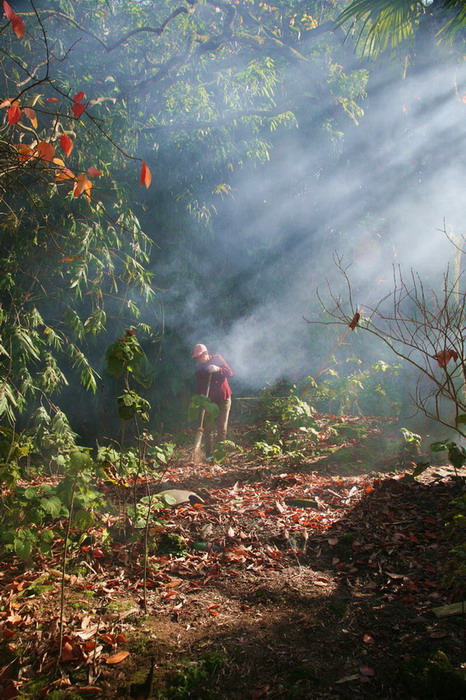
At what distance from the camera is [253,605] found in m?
2.75

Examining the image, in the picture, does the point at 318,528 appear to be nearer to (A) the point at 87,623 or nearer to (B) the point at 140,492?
(B) the point at 140,492

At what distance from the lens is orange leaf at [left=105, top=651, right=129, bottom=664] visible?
2180 millimetres

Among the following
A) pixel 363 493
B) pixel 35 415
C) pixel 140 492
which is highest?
pixel 35 415

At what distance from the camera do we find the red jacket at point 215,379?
664 centimetres

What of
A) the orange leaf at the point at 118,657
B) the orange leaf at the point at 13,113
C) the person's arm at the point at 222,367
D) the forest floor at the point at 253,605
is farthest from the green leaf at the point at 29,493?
the person's arm at the point at 222,367

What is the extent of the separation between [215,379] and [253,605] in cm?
415

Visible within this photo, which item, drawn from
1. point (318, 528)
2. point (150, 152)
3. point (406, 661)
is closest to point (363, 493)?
point (318, 528)

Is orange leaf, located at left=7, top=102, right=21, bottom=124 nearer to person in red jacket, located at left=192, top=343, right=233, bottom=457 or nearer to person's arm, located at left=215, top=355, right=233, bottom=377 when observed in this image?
person in red jacket, located at left=192, top=343, right=233, bottom=457

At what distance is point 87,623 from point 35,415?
334 centimetres

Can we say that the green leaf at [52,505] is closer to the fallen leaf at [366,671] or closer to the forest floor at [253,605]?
the forest floor at [253,605]

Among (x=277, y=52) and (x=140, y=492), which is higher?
(x=277, y=52)

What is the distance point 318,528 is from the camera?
3871mm

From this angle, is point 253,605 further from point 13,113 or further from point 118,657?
point 13,113

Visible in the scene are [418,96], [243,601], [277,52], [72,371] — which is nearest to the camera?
[243,601]
